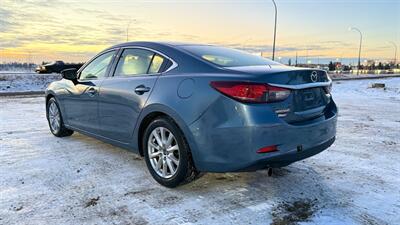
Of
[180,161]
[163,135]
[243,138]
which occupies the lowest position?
[180,161]

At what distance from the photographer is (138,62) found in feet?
15.0

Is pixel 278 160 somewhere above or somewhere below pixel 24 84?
above

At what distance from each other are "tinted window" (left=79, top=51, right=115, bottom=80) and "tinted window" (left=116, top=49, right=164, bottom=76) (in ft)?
1.07

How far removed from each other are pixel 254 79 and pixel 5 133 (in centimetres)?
539

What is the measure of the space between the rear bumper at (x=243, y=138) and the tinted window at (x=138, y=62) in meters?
1.06

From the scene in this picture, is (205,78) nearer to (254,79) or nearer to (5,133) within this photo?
(254,79)

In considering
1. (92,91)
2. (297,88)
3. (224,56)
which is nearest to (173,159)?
(224,56)

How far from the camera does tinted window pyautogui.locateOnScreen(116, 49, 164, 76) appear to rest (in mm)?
4289

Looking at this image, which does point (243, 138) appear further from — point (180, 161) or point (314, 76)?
point (314, 76)

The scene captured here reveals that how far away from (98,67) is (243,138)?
9.43 ft

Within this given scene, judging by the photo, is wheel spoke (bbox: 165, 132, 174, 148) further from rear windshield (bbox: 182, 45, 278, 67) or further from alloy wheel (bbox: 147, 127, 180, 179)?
rear windshield (bbox: 182, 45, 278, 67)

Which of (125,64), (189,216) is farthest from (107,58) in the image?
(189,216)

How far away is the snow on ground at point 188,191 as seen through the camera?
329 centimetres

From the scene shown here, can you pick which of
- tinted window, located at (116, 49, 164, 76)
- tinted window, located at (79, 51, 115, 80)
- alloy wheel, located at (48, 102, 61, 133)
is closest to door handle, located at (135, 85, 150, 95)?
tinted window, located at (116, 49, 164, 76)
